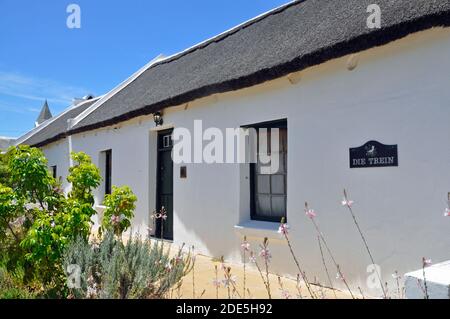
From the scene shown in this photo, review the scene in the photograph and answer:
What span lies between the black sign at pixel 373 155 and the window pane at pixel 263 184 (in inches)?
67.2

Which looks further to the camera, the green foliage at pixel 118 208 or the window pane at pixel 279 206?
the window pane at pixel 279 206

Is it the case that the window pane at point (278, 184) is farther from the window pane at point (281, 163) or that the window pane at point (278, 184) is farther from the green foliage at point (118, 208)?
the green foliage at point (118, 208)

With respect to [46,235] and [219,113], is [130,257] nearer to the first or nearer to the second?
[46,235]

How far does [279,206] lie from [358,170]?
160cm

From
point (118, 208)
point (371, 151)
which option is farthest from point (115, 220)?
point (371, 151)

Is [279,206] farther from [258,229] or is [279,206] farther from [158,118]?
[158,118]

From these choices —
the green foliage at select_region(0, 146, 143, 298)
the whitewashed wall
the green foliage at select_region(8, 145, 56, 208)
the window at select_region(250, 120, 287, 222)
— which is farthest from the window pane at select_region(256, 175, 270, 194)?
the green foliage at select_region(8, 145, 56, 208)

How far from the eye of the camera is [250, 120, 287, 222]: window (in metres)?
A: 5.91

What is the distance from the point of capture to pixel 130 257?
4.16m

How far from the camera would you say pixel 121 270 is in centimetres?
378

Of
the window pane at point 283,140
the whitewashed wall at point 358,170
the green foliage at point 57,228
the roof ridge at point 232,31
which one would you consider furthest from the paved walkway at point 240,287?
the roof ridge at point 232,31

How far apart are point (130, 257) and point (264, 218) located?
8.37 feet

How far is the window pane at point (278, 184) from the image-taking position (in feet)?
19.5
